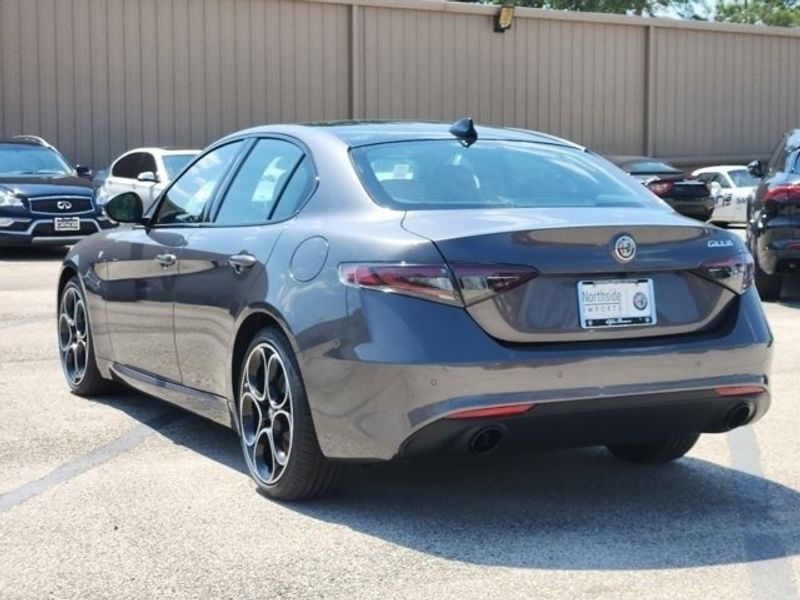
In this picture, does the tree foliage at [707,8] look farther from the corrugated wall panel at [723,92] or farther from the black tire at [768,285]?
the black tire at [768,285]

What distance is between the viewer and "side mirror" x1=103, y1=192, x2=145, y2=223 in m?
6.73

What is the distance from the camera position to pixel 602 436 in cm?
486

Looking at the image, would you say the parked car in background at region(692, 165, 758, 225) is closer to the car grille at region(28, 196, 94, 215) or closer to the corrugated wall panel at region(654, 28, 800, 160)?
the corrugated wall panel at region(654, 28, 800, 160)

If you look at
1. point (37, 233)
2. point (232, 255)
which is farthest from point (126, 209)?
point (37, 233)

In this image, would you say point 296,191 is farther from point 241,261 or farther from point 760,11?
point 760,11

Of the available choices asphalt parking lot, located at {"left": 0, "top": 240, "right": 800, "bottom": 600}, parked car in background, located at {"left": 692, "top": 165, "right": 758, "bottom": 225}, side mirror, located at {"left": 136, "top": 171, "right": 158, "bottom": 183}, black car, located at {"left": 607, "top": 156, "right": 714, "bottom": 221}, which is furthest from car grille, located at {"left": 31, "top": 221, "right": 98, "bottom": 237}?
parked car in background, located at {"left": 692, "top": 165, "right": 758, "bottom": 225}

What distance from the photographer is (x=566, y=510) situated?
17.1 ft

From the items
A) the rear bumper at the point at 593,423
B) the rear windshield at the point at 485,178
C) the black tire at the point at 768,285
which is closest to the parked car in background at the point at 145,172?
the black tire at the point at 768,285

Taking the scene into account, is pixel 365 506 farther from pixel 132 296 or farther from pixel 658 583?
pixel 132 296

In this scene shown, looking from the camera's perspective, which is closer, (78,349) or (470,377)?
(470,377)

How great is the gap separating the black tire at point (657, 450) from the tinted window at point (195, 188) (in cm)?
219

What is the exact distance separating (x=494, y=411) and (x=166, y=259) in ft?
7.23

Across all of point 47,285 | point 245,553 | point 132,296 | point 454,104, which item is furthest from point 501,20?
point 245,553

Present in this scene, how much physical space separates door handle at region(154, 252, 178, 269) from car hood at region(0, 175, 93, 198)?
11.1 m
